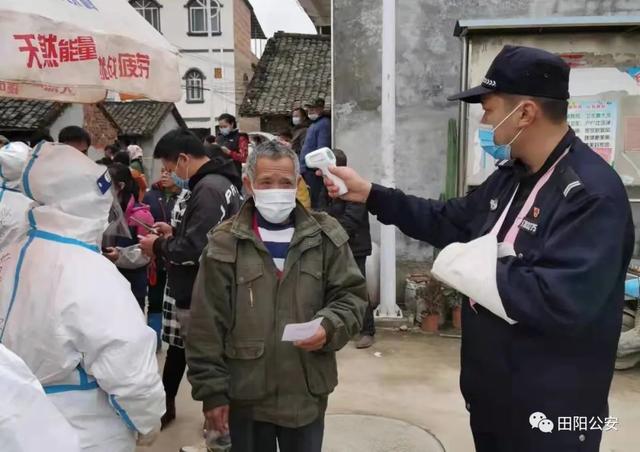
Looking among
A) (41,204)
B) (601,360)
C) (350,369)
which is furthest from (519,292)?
(350,369)

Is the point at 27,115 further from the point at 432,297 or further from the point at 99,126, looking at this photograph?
the point at 432,297

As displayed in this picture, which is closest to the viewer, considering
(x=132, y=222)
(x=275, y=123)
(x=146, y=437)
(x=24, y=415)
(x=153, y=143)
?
(x=24, y=415)

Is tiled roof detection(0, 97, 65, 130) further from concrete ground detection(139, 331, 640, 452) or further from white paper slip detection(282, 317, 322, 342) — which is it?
white paper slip detection(282, 317, 322, 342)

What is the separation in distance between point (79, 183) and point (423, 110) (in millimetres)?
4864

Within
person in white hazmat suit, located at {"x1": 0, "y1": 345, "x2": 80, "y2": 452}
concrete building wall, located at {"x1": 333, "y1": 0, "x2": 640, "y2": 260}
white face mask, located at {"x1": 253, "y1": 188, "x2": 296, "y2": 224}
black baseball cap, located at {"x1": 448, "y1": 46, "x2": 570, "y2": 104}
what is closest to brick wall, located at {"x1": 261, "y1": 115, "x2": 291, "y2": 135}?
concrete building wall, located at {"x1": 333, "y1": 0, "x2": 640, "y2": 260}

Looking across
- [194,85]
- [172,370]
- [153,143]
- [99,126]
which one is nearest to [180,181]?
[172,370]

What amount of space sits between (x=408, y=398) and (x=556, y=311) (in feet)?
9.47

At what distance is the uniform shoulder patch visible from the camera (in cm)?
180

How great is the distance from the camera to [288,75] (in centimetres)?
1958

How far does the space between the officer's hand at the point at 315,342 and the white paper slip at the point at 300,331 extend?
0.6 inches

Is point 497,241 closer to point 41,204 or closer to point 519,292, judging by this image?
point 519,292

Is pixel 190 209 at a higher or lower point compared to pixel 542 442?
higher

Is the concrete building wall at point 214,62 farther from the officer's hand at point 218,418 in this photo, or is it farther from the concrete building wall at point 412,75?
the officer's hand at point 218,418

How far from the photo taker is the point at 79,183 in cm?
204
